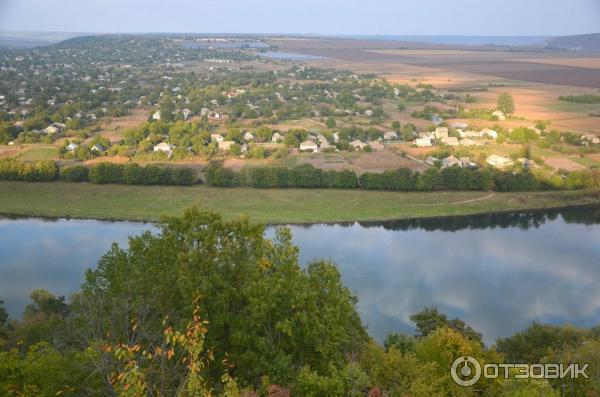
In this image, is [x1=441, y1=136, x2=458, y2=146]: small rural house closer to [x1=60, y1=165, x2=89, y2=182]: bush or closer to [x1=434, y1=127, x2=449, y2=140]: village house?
[x1=434, y1=127, x2=449, y2=140]: village house

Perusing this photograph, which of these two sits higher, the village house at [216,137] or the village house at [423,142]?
the village house at [423,142]

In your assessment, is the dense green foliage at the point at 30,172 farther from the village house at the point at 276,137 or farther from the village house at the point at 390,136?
the village house at the point at 390,136

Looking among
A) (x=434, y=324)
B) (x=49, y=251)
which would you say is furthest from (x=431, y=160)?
(x=49, y=251)

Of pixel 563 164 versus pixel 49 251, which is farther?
pixel 563 164

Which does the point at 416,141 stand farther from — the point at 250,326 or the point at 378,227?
the point at 250,326

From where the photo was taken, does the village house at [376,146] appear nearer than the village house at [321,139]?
Yes

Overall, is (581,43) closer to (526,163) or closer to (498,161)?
(526,163)

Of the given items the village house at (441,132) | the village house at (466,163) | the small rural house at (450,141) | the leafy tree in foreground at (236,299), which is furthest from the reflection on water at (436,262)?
the village house at (441,132)
